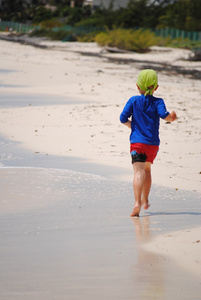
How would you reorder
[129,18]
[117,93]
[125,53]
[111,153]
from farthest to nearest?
[129,18], [125,53], [117,93], [111,153]

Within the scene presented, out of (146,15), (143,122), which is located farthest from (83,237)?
(146,15)

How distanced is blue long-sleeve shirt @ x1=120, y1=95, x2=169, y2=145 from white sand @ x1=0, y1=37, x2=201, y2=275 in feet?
3.17

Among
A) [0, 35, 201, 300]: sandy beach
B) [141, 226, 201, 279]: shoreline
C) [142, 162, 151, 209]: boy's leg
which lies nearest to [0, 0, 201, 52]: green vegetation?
[0, 35, 201, 300]: sandy beach

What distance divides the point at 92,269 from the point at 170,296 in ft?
2.12

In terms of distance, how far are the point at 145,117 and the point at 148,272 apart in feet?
6.14

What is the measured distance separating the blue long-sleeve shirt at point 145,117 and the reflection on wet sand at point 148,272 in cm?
96

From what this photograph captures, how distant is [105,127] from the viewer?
11367 mm

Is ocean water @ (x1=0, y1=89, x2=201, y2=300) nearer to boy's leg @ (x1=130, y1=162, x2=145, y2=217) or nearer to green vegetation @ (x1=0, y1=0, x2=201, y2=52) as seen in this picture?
boy's leg @ (x1=130, y1=162, x2=145, y2=217)

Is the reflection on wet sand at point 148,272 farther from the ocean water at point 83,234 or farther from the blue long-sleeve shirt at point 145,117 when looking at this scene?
the blue long-sleeve shirt at point 145,117

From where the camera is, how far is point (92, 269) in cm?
441

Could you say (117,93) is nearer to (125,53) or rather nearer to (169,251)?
(169,251)

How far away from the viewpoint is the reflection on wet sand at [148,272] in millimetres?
4020

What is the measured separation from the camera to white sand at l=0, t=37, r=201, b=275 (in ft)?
24.4

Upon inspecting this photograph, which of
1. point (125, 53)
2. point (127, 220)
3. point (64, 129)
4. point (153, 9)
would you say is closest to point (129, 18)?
point (153, 9)
